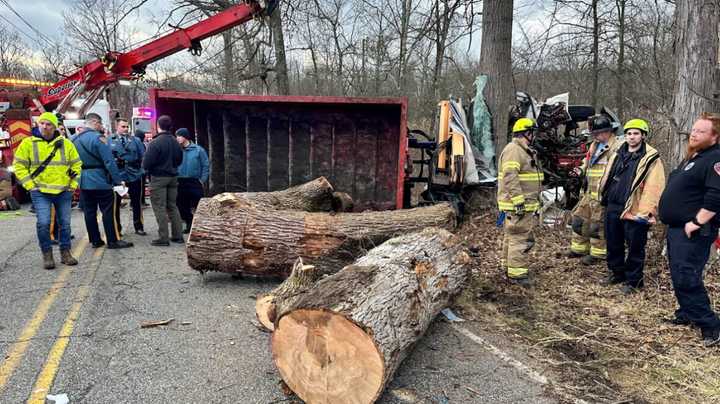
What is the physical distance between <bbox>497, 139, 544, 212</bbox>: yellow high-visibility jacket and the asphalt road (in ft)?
5.08

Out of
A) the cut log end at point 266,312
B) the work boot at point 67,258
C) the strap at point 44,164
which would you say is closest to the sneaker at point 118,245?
the work boot at point 67,258

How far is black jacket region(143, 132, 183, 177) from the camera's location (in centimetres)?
633

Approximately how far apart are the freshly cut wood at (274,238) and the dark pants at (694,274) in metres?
2.32

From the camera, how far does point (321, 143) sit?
7.53 m

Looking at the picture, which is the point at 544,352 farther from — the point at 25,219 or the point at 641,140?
the point at 25,219

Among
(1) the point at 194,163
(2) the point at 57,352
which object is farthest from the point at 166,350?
(1) the point at 194,163

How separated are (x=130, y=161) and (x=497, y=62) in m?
6.00

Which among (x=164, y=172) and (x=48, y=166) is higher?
(x=48, y=166)

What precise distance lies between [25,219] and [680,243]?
31.9 feet

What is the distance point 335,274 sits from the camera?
331 centimetres

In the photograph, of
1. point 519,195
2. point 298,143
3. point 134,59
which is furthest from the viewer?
point 134,59

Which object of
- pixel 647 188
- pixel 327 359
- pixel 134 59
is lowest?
pixel 327 359

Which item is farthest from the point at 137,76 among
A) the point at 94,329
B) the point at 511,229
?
the point at 511,229

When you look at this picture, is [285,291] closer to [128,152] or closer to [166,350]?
[166,350]
